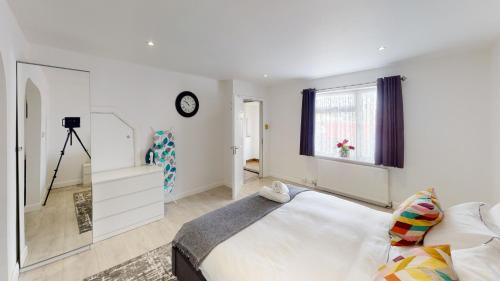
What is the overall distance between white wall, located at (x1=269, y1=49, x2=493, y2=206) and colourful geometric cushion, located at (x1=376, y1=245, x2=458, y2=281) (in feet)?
8.48

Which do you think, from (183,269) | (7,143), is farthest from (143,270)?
(7,143)

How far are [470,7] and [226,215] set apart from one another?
8.52 feet

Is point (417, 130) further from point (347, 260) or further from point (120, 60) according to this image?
point (120, 60)

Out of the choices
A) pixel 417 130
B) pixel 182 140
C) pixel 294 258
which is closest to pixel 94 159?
pixel 182 140

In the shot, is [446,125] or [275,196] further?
[446,125]

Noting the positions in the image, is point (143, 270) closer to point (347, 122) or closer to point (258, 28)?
point (258, 28)

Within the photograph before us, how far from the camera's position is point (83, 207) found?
232 centimetres

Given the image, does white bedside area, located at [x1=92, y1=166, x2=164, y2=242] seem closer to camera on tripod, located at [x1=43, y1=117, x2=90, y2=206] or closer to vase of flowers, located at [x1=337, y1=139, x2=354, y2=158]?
camera on tripod, located at [x1=43, y1=117, x2=90, y2=206]

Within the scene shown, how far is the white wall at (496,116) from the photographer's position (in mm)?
2178

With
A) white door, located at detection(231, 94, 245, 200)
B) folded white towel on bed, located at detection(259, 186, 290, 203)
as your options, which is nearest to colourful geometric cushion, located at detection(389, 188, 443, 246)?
folded white towel on bed, located at detection(259, 186, 290, 203)

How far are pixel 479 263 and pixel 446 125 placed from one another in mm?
2681

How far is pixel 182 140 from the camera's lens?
3631 millimetres

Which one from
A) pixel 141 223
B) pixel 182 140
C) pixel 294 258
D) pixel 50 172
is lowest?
pixel 141 223

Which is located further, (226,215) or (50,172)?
(50,172)
